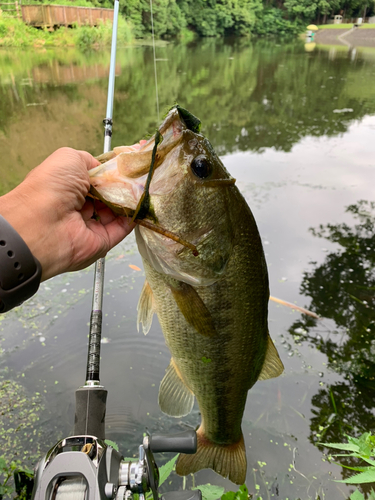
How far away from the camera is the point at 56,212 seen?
1151 millimetres

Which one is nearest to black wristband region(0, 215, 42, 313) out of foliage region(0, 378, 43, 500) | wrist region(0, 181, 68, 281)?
wrist region(0, 181, 68, 281)

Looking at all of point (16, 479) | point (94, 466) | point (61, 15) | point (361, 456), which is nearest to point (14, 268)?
point (94, 466)

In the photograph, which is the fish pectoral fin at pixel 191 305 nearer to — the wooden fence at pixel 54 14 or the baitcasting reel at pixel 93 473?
the baitcasting reel at pixel 93 473

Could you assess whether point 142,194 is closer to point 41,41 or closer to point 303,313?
point 303,313

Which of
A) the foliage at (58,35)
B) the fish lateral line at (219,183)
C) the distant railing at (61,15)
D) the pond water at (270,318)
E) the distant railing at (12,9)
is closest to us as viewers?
the fish lateral line at (219,183)

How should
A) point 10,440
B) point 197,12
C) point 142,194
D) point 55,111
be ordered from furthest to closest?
point 197,12, point 55,111, point 10,440, point 142,194

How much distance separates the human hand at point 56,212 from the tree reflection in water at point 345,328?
2.23 metres

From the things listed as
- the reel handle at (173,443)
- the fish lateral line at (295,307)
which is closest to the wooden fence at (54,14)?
the fish lateral line at (295,307)

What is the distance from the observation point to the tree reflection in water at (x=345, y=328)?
2.62 metres

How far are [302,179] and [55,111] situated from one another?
6.32 meters

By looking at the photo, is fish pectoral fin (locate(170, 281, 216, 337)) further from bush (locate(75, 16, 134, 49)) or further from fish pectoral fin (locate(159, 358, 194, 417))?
bush (locate(75, 16, 134, 49))

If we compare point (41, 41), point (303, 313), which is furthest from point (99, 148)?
point (41, 41)

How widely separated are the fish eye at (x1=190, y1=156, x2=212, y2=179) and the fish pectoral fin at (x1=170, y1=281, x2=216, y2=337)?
43 cm

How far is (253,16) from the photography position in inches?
1727
